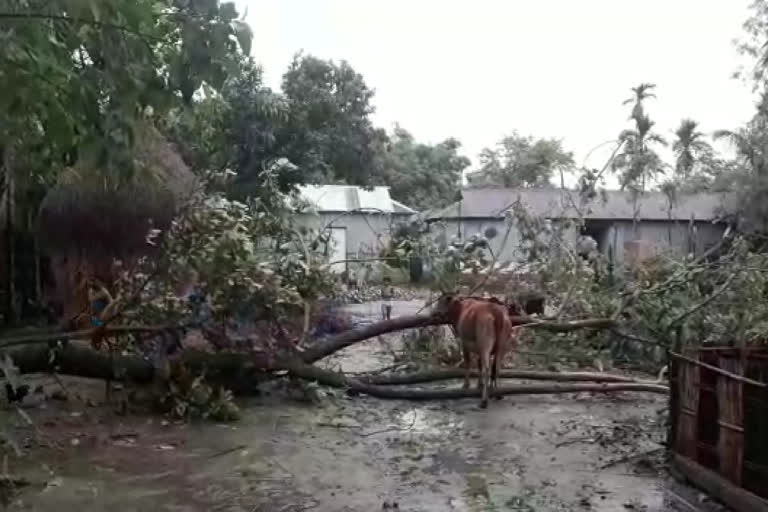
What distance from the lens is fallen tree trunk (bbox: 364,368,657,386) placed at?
918 cm

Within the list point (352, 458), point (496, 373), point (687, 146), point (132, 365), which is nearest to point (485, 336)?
point (496, 373)

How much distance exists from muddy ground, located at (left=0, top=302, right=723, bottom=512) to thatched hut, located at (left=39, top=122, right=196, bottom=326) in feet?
6.79

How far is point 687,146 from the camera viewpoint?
34.7 meters

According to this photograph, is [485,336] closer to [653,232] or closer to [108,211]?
[108,211]

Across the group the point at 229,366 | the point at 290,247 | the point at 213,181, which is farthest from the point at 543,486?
the point at 213,181

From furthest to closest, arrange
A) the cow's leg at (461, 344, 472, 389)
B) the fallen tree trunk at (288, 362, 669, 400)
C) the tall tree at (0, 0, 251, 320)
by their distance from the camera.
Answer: the cow's leg at (461, 344, 472, 389) → the fallen tree trunk at (288, 362, 669, 400) → the tall tree at (0, 0, 251, 320)

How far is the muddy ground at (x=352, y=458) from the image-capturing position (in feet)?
17.7

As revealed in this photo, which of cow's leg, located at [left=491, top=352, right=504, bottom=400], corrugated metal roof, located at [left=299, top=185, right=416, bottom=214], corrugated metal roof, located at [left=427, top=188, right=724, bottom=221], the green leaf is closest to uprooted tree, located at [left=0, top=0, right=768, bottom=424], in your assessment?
the green leaf

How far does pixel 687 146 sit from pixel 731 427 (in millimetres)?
32129

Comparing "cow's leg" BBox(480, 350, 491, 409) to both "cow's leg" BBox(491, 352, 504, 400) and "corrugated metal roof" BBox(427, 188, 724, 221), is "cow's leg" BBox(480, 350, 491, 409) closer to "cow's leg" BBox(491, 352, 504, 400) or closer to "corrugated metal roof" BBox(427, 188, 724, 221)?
"cow's leg" BBox(491, 352, 504, 400)

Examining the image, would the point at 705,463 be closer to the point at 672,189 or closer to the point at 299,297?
the point at 299,297

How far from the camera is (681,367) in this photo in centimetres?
582

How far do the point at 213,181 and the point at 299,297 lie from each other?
14.7 ft

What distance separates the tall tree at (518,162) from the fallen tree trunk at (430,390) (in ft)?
111
